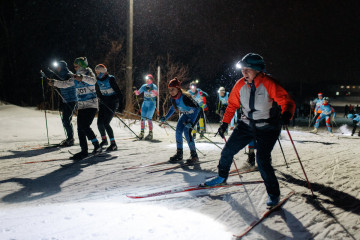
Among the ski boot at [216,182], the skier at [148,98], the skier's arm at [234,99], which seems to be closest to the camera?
the skier's arm at [234,99]

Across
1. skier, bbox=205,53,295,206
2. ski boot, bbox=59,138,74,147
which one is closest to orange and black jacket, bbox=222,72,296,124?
skier, bbox=205,53,295,206

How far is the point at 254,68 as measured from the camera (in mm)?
3152

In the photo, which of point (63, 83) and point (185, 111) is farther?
point (63, 83)

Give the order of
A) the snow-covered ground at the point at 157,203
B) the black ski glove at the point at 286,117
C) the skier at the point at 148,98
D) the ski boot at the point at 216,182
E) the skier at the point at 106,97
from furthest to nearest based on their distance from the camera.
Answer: the skier at the point at 148,98 → the skier at the point at 106,97 → the ski boot at the point at 216,182 → the black ski glove at the point at 286,117 → the snow-covered ground at the point at 157,203

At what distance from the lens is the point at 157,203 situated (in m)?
3.22

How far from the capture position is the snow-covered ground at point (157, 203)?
2.56m

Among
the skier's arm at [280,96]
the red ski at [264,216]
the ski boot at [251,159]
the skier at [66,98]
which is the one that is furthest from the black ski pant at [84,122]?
the red ski at [264,216]

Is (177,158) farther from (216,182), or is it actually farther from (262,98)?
(262,98)

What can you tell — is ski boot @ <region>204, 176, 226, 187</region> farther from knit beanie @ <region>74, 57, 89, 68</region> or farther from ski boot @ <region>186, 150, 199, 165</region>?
knit beanie @ <region>74, 57, 89, 68</region>

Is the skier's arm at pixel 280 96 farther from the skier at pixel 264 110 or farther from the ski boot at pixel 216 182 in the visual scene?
the ski boot at pixel 216 182

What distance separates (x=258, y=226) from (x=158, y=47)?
86.0 feet

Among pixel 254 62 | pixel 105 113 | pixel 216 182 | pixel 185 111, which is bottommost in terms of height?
pixel 216 182

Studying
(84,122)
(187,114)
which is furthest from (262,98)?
(84,122)

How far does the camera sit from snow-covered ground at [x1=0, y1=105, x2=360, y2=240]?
2557mm
